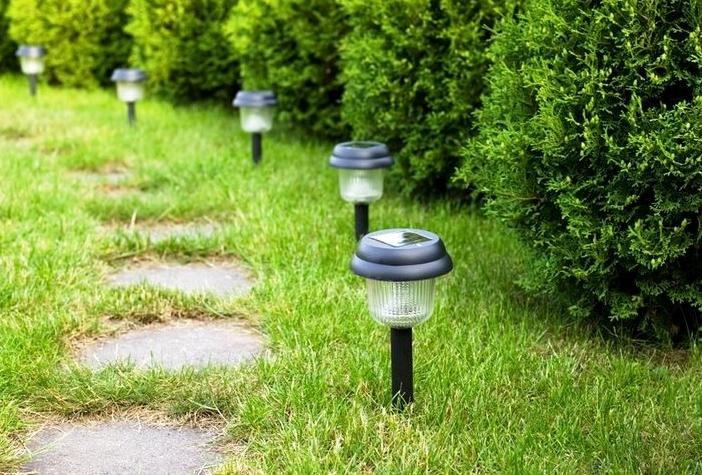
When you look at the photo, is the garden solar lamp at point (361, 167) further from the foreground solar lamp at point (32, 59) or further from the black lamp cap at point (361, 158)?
the foreground solar lamp at point (32, 59)

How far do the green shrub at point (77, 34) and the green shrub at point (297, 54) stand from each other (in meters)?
2.90

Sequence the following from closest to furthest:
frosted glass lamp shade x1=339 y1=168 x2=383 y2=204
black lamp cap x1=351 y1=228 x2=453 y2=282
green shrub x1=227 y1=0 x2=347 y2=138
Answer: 1. black lamp cap x1=351 y1=228 x2=453 y2=282
2. frosted glass lamp shade x1=339 y1=168 x2=383 y2=204
3. green shrub x1=227 y1=0 x2=347 y2=138

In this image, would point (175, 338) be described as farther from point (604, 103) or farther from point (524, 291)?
point (604, 103)

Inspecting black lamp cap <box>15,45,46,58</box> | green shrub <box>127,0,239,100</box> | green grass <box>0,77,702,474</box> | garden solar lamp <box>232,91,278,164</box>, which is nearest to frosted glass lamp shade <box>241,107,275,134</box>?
garden solar lamp <box>232,91,278,164</box>

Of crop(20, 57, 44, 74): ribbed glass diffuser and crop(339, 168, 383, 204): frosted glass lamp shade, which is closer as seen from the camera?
crop(339, 168, 383, 204): frosted glass lamp shade

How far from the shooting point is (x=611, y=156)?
3.43 m

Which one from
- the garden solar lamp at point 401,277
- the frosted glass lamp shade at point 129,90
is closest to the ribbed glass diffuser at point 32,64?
the frosted glass lamp shade at point 129,90

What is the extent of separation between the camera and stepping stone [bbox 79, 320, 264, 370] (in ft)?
11.7

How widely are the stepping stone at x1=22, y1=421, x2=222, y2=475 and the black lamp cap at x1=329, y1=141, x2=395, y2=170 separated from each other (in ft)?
5.68

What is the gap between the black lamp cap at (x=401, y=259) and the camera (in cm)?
277

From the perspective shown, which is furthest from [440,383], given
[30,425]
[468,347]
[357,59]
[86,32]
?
[86,32]

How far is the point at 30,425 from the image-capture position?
120 inches

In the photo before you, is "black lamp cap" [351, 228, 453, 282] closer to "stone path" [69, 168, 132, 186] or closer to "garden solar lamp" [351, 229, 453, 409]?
"garden solar lamp" [351, 229, 453, 409]

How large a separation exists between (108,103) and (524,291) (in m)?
6.26
